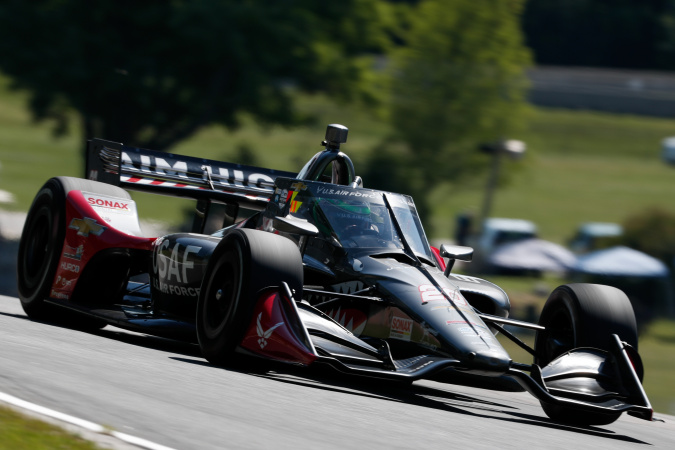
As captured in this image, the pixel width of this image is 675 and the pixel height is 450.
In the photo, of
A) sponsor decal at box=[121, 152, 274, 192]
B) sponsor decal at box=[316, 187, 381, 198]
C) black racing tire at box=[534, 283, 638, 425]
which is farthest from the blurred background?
sponsor decal at box=[316, 187, 381, 198]

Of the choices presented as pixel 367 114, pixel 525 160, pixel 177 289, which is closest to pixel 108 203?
pixel 177 289

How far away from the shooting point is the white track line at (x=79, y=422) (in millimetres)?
4457

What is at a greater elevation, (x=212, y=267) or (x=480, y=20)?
(x=480, y=20)

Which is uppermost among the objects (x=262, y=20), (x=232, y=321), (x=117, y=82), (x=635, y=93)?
(x=635, y=93)

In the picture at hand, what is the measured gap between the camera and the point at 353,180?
8.98 meters

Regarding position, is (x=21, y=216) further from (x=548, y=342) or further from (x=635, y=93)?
(x=635, y=93)

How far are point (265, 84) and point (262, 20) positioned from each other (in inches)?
61.7

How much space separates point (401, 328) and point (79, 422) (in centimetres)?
274

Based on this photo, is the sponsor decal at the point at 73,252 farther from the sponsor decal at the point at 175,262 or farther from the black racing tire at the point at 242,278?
the black racing tire at the point at 242,278

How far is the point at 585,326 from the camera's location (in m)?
7.38

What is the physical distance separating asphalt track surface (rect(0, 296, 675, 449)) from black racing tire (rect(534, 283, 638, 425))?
126 mm

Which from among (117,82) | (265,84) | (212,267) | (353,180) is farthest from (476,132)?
(212,267)

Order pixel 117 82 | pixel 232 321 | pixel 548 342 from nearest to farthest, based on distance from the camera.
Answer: pixel 232 321 < pixel 548 342 < pixel 117 82

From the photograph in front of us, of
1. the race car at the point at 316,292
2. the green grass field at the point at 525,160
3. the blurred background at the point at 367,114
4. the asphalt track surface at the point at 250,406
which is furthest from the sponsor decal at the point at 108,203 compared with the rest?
the green grass field at the point at 525,160
